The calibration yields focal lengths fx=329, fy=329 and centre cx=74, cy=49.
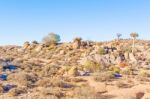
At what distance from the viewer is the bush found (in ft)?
194

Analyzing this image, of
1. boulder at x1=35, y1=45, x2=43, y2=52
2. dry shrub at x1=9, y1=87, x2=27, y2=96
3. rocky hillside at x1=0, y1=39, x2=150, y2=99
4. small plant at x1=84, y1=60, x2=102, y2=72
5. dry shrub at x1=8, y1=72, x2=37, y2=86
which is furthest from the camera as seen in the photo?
boulder at x1=35, y1=45, x2=43, y2=52

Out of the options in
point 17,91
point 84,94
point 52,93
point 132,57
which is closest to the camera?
point 84,94

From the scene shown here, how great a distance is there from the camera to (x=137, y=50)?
176 feet

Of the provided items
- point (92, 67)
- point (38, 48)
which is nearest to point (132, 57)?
point (92, 67)

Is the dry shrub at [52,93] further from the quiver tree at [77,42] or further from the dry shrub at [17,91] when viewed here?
the quiver tree at [77,42]

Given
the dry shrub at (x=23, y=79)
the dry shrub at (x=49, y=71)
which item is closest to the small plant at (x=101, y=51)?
the dry shrub at (x=49, y=71)

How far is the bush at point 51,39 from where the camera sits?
59.0 m

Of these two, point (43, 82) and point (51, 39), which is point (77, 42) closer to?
point (51, 39)

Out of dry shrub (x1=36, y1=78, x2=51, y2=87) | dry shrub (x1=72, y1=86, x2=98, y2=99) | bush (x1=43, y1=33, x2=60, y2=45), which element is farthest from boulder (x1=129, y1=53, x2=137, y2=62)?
dry shrub (x1=72, y1=86, x2=98, y2=99)

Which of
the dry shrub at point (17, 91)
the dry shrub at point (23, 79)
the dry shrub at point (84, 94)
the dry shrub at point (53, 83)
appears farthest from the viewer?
the dry shrub at point (23, 79)

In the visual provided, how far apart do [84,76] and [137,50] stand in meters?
26.0

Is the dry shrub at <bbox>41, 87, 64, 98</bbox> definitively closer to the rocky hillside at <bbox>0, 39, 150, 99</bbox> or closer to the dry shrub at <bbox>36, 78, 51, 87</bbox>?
the rocky hillside at <bbox>0, 39, 150, 99</bbox>

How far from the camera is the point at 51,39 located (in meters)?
60.2

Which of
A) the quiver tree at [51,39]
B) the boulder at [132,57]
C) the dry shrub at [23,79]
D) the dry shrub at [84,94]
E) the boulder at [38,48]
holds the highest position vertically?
the quiver tree at [51,39]
